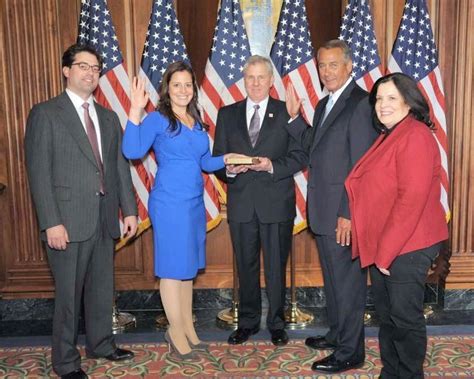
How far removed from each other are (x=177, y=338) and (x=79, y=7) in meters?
2.61

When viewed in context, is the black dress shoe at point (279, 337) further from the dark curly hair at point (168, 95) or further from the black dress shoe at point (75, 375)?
the dark curly hair at point (168, 95)

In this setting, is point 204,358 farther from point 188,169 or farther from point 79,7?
point 79,7

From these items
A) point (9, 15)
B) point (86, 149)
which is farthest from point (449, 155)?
point (9, 15)

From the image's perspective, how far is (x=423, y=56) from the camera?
421cm

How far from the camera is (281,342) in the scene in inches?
145

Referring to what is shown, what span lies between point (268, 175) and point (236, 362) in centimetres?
119

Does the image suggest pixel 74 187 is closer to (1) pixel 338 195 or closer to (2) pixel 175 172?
(2) pixel 175 172

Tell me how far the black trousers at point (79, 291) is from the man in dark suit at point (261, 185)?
0.86 m

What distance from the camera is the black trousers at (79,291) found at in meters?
3.14

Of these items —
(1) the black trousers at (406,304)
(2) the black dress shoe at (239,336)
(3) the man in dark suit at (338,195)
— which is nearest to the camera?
(1) the black trousers at (406,304)

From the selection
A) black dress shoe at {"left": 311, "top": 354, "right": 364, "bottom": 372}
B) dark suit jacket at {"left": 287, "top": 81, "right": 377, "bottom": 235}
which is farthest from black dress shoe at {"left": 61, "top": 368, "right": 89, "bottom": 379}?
dark suit jacket at {"left": 287, "top": 81, "right": 377, "bottom": 235}

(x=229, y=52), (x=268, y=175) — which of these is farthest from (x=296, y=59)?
(x=268, y=175)

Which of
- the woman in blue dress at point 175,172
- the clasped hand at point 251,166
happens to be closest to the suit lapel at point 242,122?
the clasped hand at point 251,166

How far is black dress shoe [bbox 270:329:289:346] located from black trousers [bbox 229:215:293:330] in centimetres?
3
